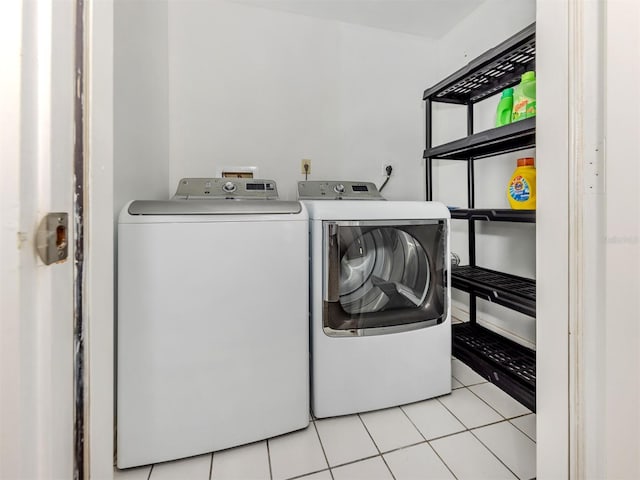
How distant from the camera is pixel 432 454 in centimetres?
114

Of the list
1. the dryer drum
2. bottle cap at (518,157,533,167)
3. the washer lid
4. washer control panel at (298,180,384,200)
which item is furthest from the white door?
bottle cap at (518,157,533,167)

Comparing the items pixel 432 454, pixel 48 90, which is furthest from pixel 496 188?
pixel 48 90

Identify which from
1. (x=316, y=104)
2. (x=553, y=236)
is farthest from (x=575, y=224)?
(x=316, y=104)

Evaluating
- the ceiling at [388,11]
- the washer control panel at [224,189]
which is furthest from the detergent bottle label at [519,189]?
the ceiling at [388,11]

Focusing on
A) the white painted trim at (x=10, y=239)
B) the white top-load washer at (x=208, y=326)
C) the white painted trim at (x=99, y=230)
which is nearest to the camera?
the white painted trim at (x=10, y=239)

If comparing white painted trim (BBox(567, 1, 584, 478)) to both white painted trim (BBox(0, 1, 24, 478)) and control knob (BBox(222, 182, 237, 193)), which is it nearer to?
white painted trim (BBox(0, 1, 24, 478))

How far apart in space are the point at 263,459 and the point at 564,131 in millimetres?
1339

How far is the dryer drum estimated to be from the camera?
131 centimetres

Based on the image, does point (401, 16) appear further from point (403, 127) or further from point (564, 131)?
point (564, 131)

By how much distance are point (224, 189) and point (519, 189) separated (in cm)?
145

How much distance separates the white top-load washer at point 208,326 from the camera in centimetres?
103

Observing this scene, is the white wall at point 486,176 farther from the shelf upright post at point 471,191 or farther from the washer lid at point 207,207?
the washer lid at point 207,207

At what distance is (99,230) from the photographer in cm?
53

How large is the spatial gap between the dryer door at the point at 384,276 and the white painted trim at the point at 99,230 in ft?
2.63
